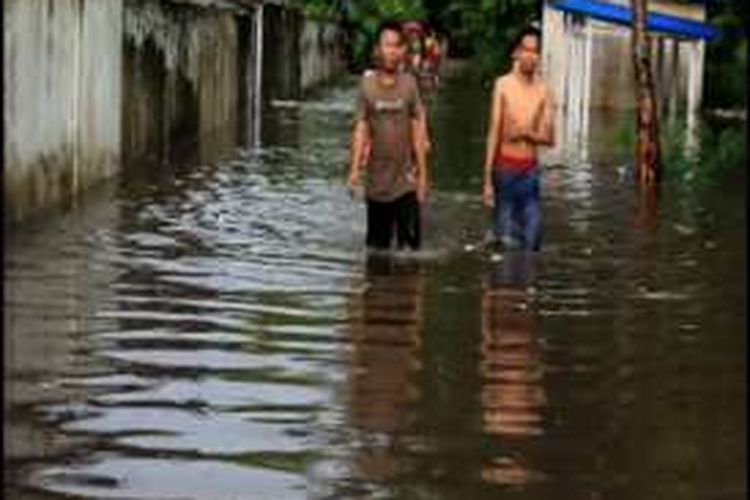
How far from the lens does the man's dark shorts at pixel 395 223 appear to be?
13.4 meters

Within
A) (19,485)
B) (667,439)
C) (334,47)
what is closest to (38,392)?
(19,485)

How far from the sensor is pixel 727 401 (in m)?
8.44

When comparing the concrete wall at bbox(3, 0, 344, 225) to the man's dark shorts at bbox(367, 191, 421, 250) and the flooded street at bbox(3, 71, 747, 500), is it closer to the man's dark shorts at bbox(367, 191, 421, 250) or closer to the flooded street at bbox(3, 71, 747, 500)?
the flooded street at bbox(3, 71, 747, 500)

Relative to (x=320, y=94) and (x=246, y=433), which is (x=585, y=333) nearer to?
(x=246, y=433)

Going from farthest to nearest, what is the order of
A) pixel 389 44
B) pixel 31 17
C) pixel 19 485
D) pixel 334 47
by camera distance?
pixel 334 47
pixel 31 17
pixel 389 44
pixel 19 485

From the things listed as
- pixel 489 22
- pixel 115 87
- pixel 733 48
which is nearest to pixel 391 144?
pixel 115 87

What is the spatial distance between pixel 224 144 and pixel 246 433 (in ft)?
61.3

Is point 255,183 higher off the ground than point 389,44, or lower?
lower

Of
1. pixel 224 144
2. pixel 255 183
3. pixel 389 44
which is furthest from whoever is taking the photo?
pixel 224 144

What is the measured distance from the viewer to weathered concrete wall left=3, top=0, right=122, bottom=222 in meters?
13.4

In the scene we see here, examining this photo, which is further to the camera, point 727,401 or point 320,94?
point 320,94

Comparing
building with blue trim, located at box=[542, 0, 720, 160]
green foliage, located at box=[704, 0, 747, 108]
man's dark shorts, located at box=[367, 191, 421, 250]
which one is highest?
building with blue trim, located at box=[542, 0, 720, 160]

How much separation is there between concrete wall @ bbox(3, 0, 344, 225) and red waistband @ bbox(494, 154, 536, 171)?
339 centimetres

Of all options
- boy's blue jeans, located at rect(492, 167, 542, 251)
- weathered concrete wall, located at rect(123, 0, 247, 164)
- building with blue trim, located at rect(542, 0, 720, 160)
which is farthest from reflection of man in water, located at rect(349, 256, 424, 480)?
building with blue trim, located at rect(542, 0, 720, 160)
